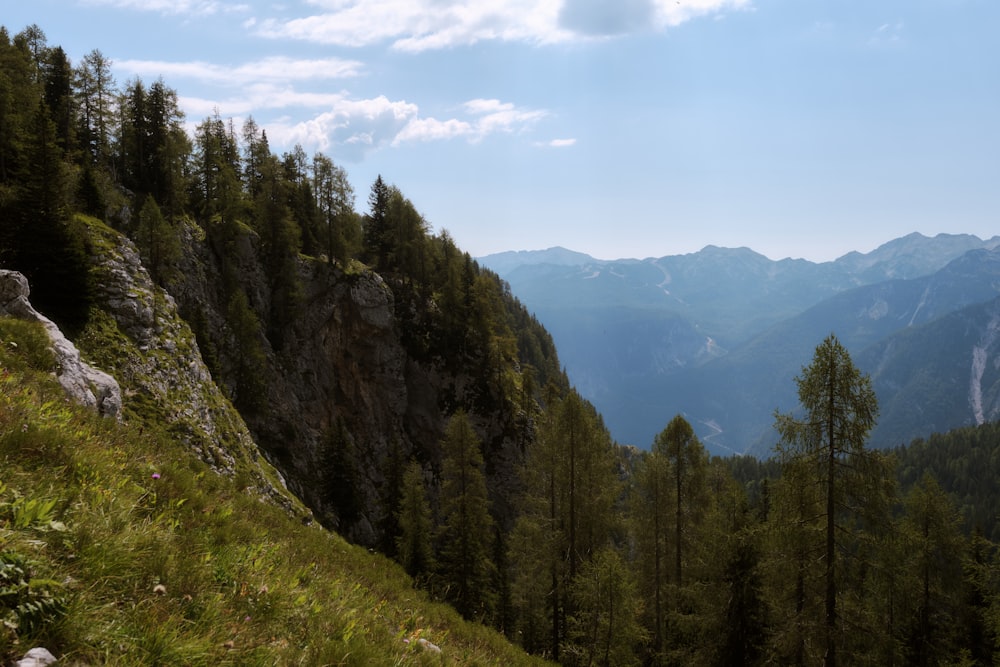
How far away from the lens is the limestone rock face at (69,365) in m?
10.2

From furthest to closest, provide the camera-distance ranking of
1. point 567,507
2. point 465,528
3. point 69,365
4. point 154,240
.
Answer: point 154,240, point 465,528, point 567,507, point 69,365

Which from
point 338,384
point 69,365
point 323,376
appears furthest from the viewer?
point 338,384

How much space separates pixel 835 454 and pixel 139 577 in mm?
17452

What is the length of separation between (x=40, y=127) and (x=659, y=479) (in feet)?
116

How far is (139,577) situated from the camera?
3.55m

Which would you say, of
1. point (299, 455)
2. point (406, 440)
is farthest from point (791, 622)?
point (406, 440)

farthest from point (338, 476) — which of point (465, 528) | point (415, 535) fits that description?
point (465, 528)

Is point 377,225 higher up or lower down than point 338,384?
higher up

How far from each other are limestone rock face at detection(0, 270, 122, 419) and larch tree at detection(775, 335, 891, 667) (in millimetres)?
18096

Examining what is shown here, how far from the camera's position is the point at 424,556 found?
91.5 feet

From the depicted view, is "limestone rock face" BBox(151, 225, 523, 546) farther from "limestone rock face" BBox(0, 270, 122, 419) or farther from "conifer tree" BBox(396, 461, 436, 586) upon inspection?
"limestone rock face" BBox(0, 270, 122, 419)

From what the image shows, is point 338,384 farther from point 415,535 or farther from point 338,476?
point 415,535

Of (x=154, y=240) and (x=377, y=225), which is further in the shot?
(x=377, y=225)

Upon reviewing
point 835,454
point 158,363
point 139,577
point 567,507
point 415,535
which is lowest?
point 415,535
